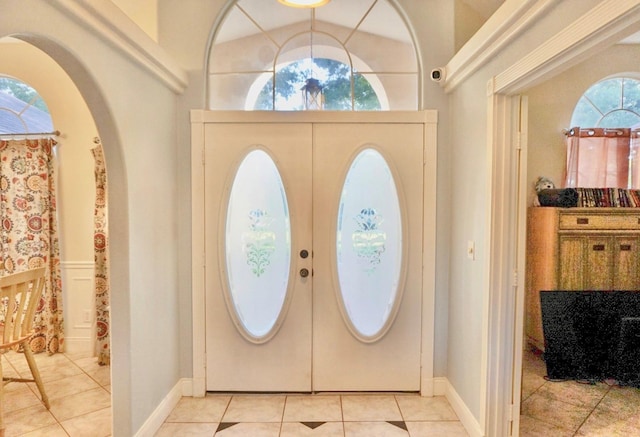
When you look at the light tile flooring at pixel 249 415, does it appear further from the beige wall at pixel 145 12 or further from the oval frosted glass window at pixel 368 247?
the beige wall at pixel 145 12

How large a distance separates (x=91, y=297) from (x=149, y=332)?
1.75 metres

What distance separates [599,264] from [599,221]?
0.37 metres

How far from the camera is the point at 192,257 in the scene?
2760 millimetres

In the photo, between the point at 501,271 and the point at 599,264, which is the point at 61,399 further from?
the point at 599,264

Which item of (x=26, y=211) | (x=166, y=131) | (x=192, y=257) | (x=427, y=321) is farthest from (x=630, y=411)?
(x=26, y=211)

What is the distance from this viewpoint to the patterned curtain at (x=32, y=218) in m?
3.51

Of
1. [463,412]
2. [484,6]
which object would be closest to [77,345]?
[463,412]

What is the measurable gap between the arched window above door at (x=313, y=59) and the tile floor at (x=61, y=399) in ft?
7.72

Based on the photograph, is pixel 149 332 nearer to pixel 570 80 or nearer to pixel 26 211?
pixel 26 211

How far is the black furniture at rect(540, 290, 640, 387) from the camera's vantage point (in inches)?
121

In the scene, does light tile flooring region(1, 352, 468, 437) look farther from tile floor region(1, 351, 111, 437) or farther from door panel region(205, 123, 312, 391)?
door panel region(205, 123, 312, 391)

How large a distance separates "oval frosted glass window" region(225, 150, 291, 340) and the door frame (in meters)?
0.23

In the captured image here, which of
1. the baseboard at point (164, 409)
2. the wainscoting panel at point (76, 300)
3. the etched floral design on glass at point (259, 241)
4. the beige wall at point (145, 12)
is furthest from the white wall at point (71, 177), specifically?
the etched floral design on glass at point (259, 241)

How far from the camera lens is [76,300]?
362cm
